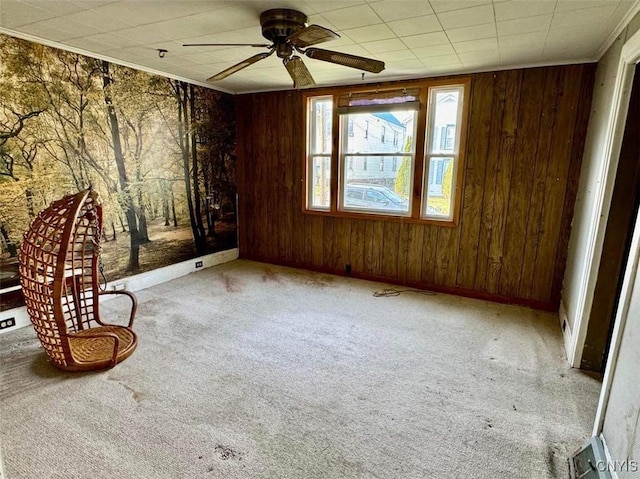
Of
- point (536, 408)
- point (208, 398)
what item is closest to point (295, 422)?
point (208, 398)

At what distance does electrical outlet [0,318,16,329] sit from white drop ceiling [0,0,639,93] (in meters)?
2.23

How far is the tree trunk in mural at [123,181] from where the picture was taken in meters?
3.55

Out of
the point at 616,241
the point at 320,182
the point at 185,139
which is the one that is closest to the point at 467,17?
the point at 616,241

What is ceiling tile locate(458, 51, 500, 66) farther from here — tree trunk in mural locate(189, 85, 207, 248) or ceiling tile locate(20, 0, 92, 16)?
tree trunk in mural locate(189, 85, 207, 248)

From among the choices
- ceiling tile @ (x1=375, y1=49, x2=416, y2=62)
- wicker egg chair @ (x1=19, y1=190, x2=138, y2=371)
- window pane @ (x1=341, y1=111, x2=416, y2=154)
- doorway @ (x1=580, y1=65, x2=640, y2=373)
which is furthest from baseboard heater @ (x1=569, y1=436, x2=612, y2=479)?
window pane @ (x1=341, y1=111, x2=416, y2=154)

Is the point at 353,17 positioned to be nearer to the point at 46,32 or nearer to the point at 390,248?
the point at 46,32

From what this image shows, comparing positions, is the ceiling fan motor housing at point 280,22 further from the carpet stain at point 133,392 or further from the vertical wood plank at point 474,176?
the carpet stain at point 133,392

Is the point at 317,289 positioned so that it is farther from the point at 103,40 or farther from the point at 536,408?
the point at 103,40

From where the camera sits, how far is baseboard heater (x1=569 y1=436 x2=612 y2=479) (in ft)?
5.26

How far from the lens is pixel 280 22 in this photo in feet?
7.49

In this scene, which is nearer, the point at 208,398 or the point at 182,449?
the point at 182,449

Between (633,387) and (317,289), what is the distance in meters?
2.96

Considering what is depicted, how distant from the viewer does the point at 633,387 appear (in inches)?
60.7

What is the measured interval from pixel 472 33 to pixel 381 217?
2120 mm
